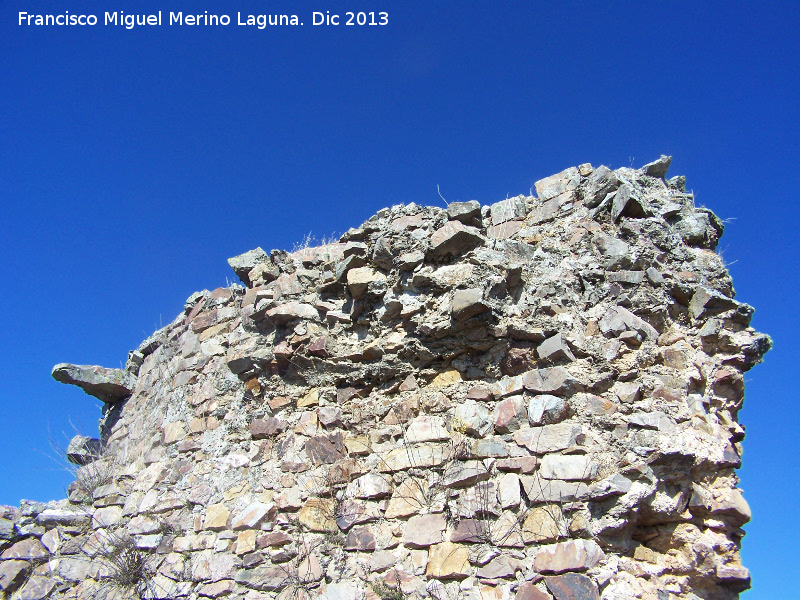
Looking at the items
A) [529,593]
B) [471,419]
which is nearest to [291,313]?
[471,419]

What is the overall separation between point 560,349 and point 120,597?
12.5 ft

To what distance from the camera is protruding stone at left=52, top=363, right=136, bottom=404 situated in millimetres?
6104

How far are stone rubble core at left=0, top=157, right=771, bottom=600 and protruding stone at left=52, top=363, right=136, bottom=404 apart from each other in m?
0.97

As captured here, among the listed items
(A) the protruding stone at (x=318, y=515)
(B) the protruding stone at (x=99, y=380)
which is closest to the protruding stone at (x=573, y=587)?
(A) the protruding stone at (x=318, y=515)

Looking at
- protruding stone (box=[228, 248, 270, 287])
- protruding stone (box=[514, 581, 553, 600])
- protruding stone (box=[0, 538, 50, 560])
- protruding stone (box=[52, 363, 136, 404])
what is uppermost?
protruding stone (box=[228, 248, 270, 287])

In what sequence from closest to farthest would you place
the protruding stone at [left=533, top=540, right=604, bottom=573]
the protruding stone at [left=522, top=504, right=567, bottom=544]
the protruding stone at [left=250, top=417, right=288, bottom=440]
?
the protruding stone at [left=533, top=540, right=604, bottom=573], the protruding stone at [left=522, top=504, right=567, bottom=544], the protruding stone at [left=250, top=417, right=288, bottom=440]

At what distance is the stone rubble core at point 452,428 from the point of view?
3.31m

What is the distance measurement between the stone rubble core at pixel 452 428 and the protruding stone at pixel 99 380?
971 mm

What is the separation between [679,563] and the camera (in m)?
3.25

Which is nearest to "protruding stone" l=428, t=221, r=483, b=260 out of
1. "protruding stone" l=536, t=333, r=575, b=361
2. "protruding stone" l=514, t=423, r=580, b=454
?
"protruding stone" l=536, t=333, r=575, b=361

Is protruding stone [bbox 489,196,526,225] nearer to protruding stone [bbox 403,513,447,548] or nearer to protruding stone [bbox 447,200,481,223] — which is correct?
protruding stone [bbox 447,200,481,223]

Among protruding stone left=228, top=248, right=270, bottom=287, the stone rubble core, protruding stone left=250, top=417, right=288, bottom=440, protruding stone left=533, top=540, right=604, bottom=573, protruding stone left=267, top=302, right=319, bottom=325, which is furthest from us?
protruding stone left=228, top=248, right=270, bottom=287

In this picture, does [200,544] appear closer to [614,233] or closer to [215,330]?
[215,330]

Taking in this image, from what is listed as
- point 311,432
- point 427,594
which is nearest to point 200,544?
point 311,432
